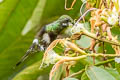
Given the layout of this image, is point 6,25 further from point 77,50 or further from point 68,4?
point 77,50

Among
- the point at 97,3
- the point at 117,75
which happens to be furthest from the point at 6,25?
the point at 117,75

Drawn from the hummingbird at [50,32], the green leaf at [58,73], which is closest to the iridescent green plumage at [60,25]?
the hummingbird at [50,32]

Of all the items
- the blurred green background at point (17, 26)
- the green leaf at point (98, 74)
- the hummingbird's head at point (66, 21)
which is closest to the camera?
the green leaf at point (98, 74)

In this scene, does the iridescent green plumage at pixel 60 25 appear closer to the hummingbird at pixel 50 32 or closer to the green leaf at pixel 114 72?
the hummingbird at pixel 50 32

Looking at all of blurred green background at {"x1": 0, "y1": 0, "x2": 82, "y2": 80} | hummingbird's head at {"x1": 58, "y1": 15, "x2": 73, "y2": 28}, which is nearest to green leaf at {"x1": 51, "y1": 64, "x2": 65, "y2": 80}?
hummingbird's head at {"x1": 58, "y1": 15, "x2": 73, "y2": 28}

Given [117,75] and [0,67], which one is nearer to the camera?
[117,75]

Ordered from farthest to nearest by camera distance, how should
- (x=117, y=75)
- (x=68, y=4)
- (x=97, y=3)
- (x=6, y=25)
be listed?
(x=6, y=25)
(x=68, y=4)
(x=97, y=3)
(x=117, y=75)

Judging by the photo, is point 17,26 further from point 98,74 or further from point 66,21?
point 98,74

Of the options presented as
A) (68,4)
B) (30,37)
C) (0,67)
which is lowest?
(0,67)

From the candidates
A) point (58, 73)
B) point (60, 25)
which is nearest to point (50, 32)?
point (60, 25)
